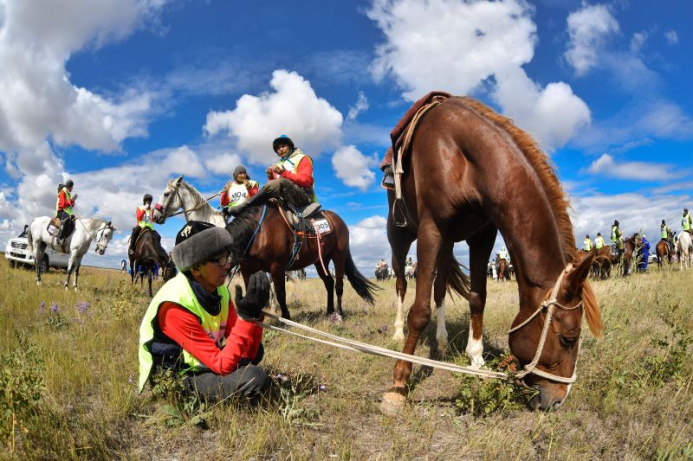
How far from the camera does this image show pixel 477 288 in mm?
3979

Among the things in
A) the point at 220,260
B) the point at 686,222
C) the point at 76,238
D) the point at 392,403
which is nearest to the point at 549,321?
the point at 392,403

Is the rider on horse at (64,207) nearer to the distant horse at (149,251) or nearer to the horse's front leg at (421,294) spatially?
the distant horse at (149,251)

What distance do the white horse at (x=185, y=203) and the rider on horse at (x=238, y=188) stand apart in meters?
1.43

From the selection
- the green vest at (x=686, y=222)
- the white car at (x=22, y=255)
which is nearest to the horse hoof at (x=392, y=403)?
the white car at (x=22, y=255)

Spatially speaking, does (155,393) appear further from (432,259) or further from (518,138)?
(518,138)

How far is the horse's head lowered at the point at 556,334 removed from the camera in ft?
8.41

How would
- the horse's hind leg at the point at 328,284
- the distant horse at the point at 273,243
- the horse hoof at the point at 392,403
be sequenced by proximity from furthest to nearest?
1. the horse's hind leg at the point at 328,284
2. the distant horse at the point at 273,243
3. the horse hoof at the point at 392,403

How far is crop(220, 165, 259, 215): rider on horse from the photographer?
7.88m

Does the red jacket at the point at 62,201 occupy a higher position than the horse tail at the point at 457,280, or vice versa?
the red jacket at the point at 62,201

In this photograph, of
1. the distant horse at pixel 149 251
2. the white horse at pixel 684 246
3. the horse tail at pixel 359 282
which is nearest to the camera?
the horse tail at pixel 359 282

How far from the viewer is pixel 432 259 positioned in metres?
3.29

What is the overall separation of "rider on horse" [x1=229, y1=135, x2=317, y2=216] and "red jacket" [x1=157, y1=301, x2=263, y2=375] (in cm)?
372

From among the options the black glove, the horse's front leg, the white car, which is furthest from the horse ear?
the white car

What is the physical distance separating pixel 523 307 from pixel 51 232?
48.2ft
